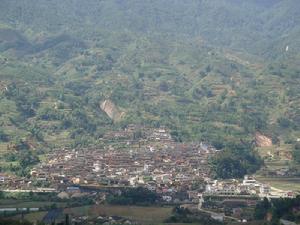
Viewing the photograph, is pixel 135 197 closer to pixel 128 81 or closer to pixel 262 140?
pixel 262 140

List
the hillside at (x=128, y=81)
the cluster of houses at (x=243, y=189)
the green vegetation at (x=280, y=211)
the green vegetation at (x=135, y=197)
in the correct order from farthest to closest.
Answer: the hillside at (x=128, y=81)
the cluster of houses at (x=243, y=189)
the green vegetation at (x=135, y=197)
the green vegetation at (x=280, y=211)

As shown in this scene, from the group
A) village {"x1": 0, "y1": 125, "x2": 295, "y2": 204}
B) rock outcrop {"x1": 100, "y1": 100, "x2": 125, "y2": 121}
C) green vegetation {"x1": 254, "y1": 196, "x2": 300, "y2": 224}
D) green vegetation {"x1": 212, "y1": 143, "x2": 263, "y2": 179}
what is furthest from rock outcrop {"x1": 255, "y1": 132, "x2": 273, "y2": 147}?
green vegetation {"x1": 254, "y1": 196, "x2": 300, "y2": 224}

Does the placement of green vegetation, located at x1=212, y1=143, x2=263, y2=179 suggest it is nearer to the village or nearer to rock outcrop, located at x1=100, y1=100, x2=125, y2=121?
the village

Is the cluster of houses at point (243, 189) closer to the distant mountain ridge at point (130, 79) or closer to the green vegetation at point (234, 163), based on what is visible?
the green vegetation at point (234, 163)

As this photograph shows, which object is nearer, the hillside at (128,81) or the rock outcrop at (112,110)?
the hillside at (128,81)

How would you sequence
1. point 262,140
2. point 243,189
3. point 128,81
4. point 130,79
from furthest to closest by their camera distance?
point 130,79, point 128,81, point 262,140, point 243,189

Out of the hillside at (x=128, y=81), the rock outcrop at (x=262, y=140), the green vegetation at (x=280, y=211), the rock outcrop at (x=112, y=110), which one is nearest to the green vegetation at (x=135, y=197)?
the green vegetation at (x=280, y=211)

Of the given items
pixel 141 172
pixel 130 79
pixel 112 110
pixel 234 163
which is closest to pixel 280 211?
pixel 141 172

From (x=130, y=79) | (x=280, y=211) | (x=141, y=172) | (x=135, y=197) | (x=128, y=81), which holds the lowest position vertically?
(x=141, y=172)
